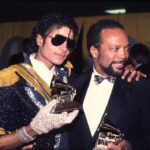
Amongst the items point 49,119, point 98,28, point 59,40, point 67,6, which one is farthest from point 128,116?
point 67,6

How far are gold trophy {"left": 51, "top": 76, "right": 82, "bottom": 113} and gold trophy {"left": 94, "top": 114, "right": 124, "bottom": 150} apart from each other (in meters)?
0.20

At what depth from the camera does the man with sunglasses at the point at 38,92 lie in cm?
220

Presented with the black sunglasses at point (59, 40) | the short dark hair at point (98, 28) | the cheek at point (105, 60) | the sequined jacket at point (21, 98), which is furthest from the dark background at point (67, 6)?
the sequined jacket at point (21, 98)

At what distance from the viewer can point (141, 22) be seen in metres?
5.74

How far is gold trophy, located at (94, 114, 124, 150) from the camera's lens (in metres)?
2.22

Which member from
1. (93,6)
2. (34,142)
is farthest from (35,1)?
(34,142)

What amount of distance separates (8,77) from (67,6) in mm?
8416

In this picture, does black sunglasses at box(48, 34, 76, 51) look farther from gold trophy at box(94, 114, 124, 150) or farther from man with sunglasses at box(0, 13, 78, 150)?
gold trophy at box(94, 114, 124, 150)

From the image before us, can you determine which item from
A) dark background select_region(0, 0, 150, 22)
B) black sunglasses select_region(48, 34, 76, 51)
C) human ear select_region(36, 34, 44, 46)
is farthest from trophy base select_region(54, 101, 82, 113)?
dark background select_region(0, 0, 150, 22)

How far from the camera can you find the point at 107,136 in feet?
7.32

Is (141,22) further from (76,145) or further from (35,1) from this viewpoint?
(35,1)

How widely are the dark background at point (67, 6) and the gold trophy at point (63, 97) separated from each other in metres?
8.03

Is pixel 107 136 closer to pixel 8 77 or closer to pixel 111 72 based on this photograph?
pixel 111 72

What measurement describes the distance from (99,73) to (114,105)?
1.14ft
